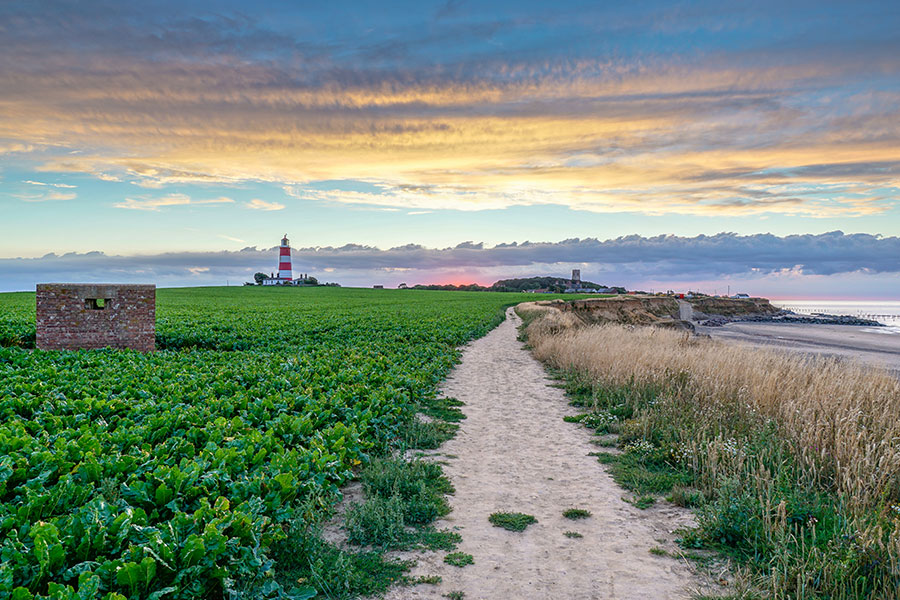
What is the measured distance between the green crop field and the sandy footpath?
4.77ft

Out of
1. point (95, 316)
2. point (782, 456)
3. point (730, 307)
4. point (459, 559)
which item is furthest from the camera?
point (730, 307)

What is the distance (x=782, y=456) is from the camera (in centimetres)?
785

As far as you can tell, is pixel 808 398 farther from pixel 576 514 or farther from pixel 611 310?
pixel 611 310

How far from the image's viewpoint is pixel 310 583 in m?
4.78

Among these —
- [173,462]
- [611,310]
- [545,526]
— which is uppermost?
[173,462]

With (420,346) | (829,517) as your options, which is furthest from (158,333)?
(829,517)

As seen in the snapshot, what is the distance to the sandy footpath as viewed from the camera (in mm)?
4902

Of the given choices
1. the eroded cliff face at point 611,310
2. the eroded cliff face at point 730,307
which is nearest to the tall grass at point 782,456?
the eroded cliff face at point 611,310

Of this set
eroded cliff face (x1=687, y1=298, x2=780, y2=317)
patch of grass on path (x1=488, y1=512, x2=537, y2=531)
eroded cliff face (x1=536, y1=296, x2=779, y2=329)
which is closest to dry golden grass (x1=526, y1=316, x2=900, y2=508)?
patch of grass on path (x1=488, y1=512, x2=537, y2=531)

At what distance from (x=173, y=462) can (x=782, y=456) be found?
27.7 ft

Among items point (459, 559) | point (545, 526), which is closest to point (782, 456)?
point (545, 526)

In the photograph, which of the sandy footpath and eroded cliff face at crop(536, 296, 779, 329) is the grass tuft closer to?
the sandy footpath

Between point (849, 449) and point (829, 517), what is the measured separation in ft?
5.24

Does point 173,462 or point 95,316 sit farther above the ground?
point 95,316
